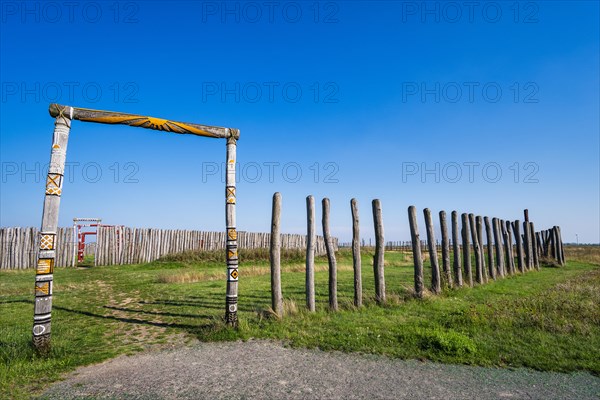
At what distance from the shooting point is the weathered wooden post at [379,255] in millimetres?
8438

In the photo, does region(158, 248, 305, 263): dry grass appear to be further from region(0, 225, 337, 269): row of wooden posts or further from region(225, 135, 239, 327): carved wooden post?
region(225, 135, 239, 327): carved wooden post

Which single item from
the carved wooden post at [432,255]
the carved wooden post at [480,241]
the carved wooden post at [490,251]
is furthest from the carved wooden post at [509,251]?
the carved wooden post at [432,255]

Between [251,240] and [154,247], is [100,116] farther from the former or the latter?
[251,240]

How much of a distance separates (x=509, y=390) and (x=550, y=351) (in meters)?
1.71

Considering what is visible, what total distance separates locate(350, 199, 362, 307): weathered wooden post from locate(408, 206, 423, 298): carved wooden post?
1.63m

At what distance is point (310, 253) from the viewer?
7.82 meters

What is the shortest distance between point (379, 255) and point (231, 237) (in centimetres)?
388

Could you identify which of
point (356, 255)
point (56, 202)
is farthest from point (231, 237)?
point (356, 255)

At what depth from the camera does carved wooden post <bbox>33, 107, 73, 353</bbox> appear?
5145 mm

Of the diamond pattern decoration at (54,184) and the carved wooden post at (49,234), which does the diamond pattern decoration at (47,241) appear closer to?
the carved wooden post at (49,234)

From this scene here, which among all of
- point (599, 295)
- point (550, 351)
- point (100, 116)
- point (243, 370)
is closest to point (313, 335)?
point (243, 370)

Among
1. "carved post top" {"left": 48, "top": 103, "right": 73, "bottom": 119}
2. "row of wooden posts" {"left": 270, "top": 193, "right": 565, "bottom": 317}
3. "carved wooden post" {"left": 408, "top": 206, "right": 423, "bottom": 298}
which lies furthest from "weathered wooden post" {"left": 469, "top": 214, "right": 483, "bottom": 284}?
"carved post top" {"left": 48, "top": 103, "right": 73, "bottom": 119}

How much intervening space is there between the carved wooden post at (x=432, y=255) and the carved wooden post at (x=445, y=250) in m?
0.63

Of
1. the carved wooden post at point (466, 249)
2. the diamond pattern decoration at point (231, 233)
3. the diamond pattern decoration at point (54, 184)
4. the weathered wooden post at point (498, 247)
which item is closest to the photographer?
the diamond pattern decoration at point (54, 184)
